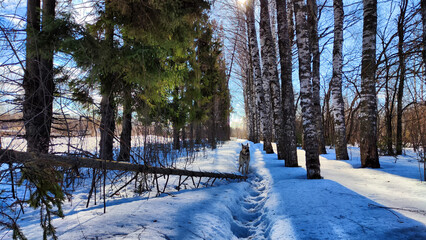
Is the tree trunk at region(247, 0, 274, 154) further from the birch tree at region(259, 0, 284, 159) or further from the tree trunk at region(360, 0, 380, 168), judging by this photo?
the tree trunk at region(360, 0, 380, 168)

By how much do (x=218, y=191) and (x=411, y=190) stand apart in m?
3.77

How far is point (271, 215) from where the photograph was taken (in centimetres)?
353

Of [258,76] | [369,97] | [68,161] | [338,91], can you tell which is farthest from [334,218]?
[258,76]

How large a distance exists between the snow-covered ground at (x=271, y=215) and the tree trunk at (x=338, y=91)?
14.6 ft

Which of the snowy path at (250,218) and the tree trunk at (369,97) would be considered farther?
the tree trunk at (369,97)

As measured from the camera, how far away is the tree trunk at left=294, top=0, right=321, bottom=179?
17.6ft

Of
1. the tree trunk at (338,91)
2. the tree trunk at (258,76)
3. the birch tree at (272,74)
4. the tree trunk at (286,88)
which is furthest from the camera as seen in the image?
the tree trunk at (258,76)

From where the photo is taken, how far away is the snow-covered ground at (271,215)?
245 cm

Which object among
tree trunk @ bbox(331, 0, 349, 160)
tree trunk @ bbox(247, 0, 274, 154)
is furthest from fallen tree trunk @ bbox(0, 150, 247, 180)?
tree trunk @ bbox(247, 0, 274, 154)

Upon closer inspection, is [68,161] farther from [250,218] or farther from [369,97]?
[369,97]

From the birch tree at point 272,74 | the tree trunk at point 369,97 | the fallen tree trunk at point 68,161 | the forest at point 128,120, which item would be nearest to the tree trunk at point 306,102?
the forest at point 128,120

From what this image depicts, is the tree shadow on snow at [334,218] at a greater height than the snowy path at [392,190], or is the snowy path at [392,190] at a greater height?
the snowy path at [392,190]

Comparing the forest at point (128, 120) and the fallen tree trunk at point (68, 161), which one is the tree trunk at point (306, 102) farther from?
the fallen tree trunk at point (68, 161)

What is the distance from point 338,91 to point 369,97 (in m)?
3.21
